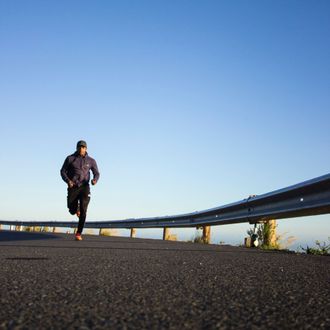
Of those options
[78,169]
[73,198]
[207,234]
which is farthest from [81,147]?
[207,234]

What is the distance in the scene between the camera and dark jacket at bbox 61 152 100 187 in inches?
405

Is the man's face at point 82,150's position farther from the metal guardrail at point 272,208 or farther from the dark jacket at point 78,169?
the metal guardrail at point 272,208

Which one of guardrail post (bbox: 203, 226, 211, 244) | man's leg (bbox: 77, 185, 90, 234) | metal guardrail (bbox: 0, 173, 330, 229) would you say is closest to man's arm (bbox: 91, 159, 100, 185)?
man's leg (bbox: 77, 185, 90, 234)

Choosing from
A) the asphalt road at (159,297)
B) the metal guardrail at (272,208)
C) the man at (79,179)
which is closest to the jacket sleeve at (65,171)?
the man at (79,179)

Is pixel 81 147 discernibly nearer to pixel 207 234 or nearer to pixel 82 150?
pixel 82 150

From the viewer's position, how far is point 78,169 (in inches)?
405

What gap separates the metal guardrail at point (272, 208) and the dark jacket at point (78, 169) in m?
2.85

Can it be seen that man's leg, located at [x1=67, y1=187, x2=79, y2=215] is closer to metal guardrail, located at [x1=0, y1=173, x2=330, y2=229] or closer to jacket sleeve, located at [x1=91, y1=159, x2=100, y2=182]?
jacket sleeve, located at [x1=91, y1=159, x2=100, y2=182]

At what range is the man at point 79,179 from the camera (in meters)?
10.3

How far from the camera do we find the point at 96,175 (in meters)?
10.5

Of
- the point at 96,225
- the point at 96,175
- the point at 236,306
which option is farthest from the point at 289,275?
the point at 96,225

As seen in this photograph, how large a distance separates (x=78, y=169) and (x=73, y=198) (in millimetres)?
644

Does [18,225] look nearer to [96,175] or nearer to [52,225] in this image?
[52,225]

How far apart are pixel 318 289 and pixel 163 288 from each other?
978mm
